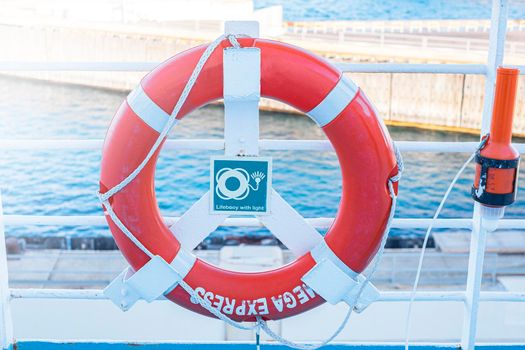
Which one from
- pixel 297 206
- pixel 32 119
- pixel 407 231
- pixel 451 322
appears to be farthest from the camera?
pixel 32 119

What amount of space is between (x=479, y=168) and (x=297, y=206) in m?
10.3

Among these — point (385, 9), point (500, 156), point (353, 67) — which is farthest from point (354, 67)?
point (385, 9)

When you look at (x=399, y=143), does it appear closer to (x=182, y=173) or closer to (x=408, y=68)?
(x=408, y=68)

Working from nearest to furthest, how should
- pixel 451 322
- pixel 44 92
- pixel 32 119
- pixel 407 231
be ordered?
pixel 451 322 < pixel 407 231 < pixel 32 119 < pixel 44 92

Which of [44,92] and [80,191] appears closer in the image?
[80,191]

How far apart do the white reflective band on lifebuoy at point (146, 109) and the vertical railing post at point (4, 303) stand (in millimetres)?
419

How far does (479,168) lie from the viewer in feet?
4.38

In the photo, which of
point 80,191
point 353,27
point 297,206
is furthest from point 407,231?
point 353,27

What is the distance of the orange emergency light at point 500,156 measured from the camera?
1289 mm

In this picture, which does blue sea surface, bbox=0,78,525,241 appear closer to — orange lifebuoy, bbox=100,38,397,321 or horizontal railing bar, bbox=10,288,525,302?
horizontal railing bar, bbox=10,288,525,302

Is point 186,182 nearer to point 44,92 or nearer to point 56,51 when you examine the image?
point 44,92

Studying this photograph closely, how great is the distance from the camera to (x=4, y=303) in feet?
5.16

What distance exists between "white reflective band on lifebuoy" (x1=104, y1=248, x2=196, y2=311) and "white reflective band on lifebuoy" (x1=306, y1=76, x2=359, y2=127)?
43cm

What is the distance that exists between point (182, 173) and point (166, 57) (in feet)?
17.7
